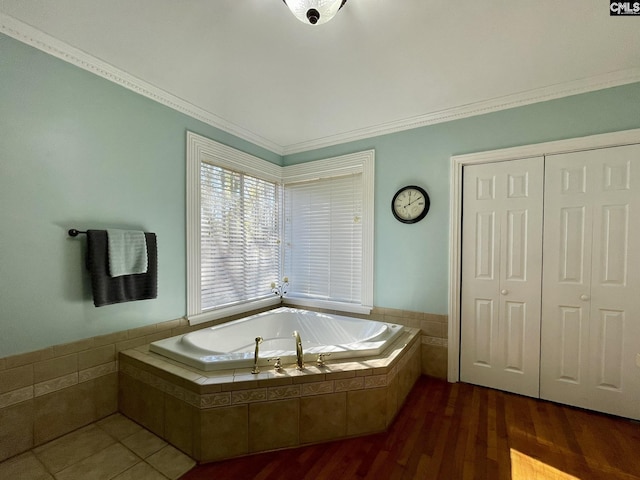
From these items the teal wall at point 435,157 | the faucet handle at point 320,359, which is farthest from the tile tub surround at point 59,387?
the teal wall at point 435,157

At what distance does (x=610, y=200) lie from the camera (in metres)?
1.97

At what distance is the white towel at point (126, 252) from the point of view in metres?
1.83

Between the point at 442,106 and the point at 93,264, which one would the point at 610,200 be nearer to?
the point at 442,106

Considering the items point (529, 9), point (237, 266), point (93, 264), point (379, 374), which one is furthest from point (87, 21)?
point (379, 374)

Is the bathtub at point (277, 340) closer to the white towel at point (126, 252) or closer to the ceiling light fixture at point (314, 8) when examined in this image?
the white towel at point (126, 252)

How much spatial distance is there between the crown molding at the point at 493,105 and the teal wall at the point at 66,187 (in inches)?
67.9

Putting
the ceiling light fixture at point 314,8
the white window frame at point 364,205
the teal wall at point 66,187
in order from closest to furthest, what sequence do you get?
1. the ceiling light fixture at point 314,8
2. the teal wall at point 66,187
3. the white window frame at point 364,205

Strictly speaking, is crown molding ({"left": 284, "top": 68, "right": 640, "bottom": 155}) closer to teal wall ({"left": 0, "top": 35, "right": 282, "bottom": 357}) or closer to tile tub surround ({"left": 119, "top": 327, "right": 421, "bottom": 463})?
teal wall ({"left": 0, "top": 35, "right": 282, "bottom": 357})

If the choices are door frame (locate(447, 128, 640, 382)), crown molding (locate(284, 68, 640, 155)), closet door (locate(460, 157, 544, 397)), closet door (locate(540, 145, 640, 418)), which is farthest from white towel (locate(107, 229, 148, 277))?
closet door (locate(540, 145, 640, 418))

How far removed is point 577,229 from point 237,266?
9.60 feet

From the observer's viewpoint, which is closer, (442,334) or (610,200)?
(610,200)

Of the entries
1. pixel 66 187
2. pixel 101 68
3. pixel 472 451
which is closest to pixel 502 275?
pixel 472 451

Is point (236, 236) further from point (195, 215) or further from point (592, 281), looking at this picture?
point (592, 281)

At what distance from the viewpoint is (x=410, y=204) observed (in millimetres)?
2656
